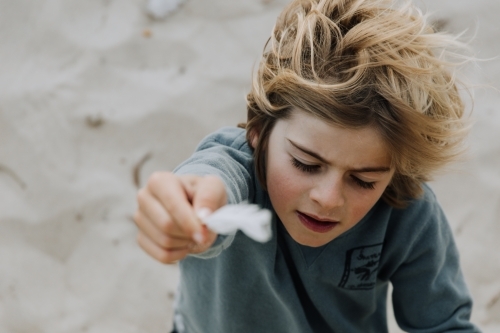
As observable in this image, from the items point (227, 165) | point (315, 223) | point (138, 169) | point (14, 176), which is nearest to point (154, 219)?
point (227, 165)

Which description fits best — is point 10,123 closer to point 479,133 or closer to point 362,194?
point 362,194

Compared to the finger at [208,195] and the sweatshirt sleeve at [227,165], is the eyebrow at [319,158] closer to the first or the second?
the sweatshirt sleeve at [227,165]

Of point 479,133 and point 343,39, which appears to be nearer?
point 343,39

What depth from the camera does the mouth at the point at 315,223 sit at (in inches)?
46.9

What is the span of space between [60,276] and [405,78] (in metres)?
1.26

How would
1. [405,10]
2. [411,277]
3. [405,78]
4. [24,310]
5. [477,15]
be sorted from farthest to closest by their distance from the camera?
[477,15] → [24,310] → [411,277] → [405,10] → [405,78]

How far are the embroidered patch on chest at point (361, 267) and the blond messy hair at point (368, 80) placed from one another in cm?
21

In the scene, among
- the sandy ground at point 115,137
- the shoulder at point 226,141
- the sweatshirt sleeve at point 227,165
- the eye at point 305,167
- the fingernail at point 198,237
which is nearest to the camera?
the fingernail at point 198,237

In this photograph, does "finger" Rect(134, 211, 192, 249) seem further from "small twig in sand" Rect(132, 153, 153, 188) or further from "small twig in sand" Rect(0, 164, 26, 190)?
"small twig in sand" Rect(0, 164, 26, 190)

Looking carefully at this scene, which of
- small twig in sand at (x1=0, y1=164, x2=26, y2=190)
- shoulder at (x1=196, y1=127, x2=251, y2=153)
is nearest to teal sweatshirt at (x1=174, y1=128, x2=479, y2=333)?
shoulder at (x1=196, y1=127, x2=251, y2=153)

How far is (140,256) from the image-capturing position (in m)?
1.95

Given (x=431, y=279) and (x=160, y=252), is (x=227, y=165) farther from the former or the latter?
(x=431, y=279)

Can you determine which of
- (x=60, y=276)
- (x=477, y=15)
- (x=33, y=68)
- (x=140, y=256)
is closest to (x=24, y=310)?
(x=60, y=276)

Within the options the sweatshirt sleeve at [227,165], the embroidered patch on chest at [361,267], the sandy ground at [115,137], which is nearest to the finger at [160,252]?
the sweatshirt sleeve at [227,165]
